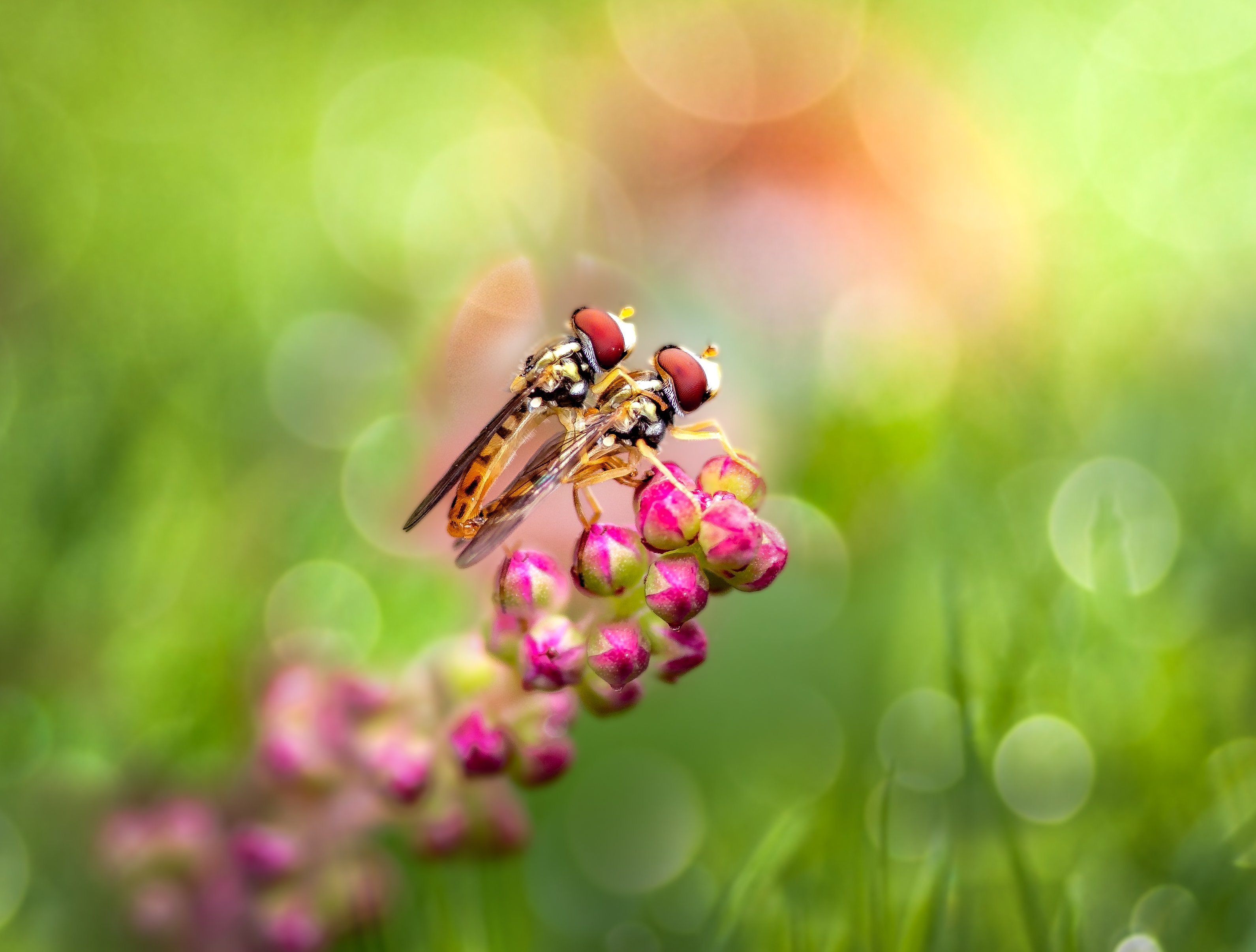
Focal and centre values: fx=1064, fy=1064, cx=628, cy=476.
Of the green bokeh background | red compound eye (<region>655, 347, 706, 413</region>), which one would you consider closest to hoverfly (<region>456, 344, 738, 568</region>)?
red compound eye (<region>655, 347, 706, 413</region>)

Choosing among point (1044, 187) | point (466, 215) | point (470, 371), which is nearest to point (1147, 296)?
point (1044, 187)

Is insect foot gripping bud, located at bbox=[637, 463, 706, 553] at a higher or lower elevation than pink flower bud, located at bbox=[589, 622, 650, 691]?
higher

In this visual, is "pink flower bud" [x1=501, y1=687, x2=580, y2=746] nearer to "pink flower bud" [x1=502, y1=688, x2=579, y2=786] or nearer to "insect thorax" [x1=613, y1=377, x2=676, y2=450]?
"pink flower bud" [x1=502, y1=688, x2=579, y2=786]

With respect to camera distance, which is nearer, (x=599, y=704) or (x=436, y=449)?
(x=599, y=704)

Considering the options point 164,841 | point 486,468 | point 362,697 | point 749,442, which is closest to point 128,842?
point 164,841

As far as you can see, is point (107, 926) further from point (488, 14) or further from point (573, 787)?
point (488, 14)

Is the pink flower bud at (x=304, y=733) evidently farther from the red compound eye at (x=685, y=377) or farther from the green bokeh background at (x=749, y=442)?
the red compound eye at (x=685, y=377)

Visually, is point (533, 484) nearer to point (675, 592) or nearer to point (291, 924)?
point (675, 592)

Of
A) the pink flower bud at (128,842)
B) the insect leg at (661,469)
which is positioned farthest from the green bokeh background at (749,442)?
the insect leg at (661,469)
